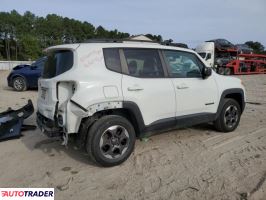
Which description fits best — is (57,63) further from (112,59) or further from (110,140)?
(110,140)

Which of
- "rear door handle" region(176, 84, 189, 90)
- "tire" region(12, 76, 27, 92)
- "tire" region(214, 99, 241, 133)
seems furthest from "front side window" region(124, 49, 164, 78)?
"tire" region(12, 76, 27, 92)

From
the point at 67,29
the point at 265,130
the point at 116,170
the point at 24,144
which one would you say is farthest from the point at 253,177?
the point at 67,29

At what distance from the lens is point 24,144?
18.9ft

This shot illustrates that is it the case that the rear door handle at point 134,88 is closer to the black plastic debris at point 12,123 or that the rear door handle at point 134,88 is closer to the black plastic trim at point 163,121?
the black plastic trim at point 163,121

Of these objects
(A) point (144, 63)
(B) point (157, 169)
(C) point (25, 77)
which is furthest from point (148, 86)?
(C) point (25, 77)

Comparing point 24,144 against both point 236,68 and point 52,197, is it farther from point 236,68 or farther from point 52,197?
point 236,68

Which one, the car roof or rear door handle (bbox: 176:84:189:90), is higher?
the car roof

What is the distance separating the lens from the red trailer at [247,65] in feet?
85.6

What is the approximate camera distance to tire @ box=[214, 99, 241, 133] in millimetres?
6105

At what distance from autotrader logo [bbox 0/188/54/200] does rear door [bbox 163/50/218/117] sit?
8.27 feet

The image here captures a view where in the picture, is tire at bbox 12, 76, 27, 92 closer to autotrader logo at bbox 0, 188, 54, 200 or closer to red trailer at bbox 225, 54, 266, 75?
autotrader logo at bbox 0, 188, 54, 200

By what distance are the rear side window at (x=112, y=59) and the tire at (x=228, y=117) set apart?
2590 millimetres

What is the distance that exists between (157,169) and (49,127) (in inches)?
69.6

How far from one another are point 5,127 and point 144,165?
3036 millimetres
